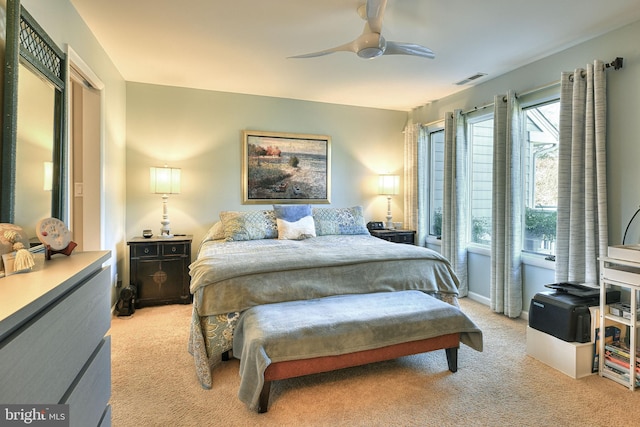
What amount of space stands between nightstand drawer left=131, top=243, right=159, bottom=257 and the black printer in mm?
3724

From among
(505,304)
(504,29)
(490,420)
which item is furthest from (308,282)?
(504,29)

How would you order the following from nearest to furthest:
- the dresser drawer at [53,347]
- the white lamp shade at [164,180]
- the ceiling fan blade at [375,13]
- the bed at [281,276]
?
the dresser drawer at [53,347]
the ceiling fan blade at [375,13]
the bed at [281,276]
the white lamp shade at [164,180]

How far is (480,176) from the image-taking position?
409 cm

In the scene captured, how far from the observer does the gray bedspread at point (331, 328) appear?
1.83 metres

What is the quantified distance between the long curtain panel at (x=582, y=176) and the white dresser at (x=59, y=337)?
3290mm

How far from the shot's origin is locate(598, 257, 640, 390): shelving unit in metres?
2.10

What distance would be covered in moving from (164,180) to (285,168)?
1.55 m

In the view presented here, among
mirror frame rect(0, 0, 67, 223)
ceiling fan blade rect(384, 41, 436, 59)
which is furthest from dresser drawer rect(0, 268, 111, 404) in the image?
ceiling fan blade rect(384, 41, 436, 59)

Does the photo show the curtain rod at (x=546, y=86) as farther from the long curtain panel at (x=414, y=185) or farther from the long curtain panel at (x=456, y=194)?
the long curtain panel at (x=414, y=185)

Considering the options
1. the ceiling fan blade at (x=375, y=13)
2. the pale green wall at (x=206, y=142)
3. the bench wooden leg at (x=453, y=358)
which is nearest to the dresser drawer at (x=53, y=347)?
the ceiling fan blade at (x=375, y=13)

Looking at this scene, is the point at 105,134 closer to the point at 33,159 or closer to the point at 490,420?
the point at 33,159

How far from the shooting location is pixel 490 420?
1.79m

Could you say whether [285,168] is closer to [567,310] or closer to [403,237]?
[403,237]

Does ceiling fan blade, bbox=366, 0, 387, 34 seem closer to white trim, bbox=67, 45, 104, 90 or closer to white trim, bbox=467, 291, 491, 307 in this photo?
white trim, bbox=67, 45, 104, 90
